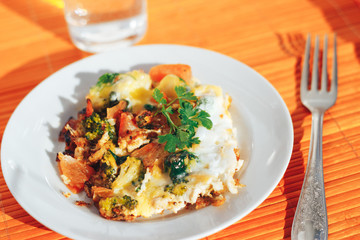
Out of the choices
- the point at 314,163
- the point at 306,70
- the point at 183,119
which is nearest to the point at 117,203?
the point at 183,119

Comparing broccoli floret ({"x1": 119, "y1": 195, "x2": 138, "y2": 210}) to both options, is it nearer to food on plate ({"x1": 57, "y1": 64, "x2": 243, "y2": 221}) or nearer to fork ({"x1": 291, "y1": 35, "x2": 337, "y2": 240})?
food on plate ({"x1": 57, "y1": 64, "x2": 243, "y2": 221})

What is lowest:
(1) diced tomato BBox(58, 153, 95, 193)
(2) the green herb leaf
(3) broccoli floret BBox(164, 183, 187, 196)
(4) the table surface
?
(4) the table surface

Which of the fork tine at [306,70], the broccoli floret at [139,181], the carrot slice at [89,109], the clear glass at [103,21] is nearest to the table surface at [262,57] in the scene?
the fork tine at [306,70]

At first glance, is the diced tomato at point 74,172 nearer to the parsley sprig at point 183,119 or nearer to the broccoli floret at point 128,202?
the broccoli floret at point 128,202

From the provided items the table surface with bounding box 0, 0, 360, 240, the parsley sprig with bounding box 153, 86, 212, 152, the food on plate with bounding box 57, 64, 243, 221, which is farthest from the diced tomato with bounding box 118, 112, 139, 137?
the table surface with bounding box 0, 0, 360, 240

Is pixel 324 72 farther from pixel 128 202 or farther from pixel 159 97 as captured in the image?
pixel 128 202

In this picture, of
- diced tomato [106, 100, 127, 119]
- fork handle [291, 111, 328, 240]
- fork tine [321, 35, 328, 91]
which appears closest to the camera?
fork handle [291, 111, 328, 240]
